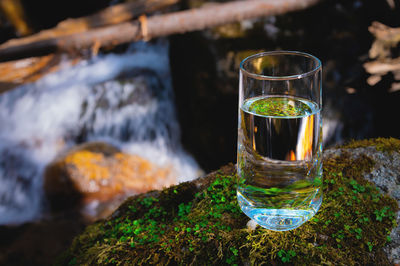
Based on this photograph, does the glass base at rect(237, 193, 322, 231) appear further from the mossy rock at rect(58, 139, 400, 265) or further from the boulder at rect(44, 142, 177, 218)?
the boulder at rect(44, 142, 177, 218)

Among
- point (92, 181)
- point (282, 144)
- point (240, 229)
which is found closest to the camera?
point (282, 144)

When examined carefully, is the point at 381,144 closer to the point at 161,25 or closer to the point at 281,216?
the point at 281,216

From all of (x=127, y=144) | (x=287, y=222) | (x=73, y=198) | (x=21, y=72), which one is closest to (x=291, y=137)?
(x=287, y=222)

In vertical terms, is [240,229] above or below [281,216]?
below

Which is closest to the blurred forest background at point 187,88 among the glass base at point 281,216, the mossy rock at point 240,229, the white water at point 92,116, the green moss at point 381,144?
the white water at point 92,116

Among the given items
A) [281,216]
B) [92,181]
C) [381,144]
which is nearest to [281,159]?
[281,216]

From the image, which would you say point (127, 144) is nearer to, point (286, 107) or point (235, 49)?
point (235, 49)
